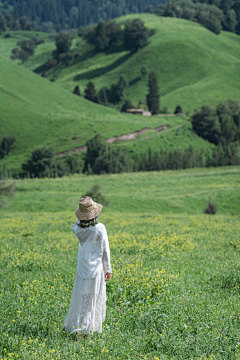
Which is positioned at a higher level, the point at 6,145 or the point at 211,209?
the point at 6,145

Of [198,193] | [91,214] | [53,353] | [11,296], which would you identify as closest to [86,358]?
[53,353]

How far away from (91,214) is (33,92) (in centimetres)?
15747

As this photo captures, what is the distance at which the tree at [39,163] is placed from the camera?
103 m

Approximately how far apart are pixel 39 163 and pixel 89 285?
96121mm

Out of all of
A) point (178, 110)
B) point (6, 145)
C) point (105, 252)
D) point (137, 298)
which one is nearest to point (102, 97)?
point (178, 110)

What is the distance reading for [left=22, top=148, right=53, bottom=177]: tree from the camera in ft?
339

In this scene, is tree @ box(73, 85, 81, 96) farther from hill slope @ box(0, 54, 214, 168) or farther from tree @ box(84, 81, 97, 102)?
hill slope @ box(0, 54, 214, 168)

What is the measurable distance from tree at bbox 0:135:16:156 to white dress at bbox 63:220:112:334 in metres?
113

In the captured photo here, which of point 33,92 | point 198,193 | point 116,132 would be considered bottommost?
point 198,193

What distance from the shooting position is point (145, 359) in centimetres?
782

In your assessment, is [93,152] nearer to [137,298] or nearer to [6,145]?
[6,145]

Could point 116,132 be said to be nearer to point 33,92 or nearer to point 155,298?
point 33,92

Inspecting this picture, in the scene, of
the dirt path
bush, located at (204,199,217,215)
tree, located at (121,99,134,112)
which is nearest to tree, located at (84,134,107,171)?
the dirt path

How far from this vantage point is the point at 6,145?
389ft
